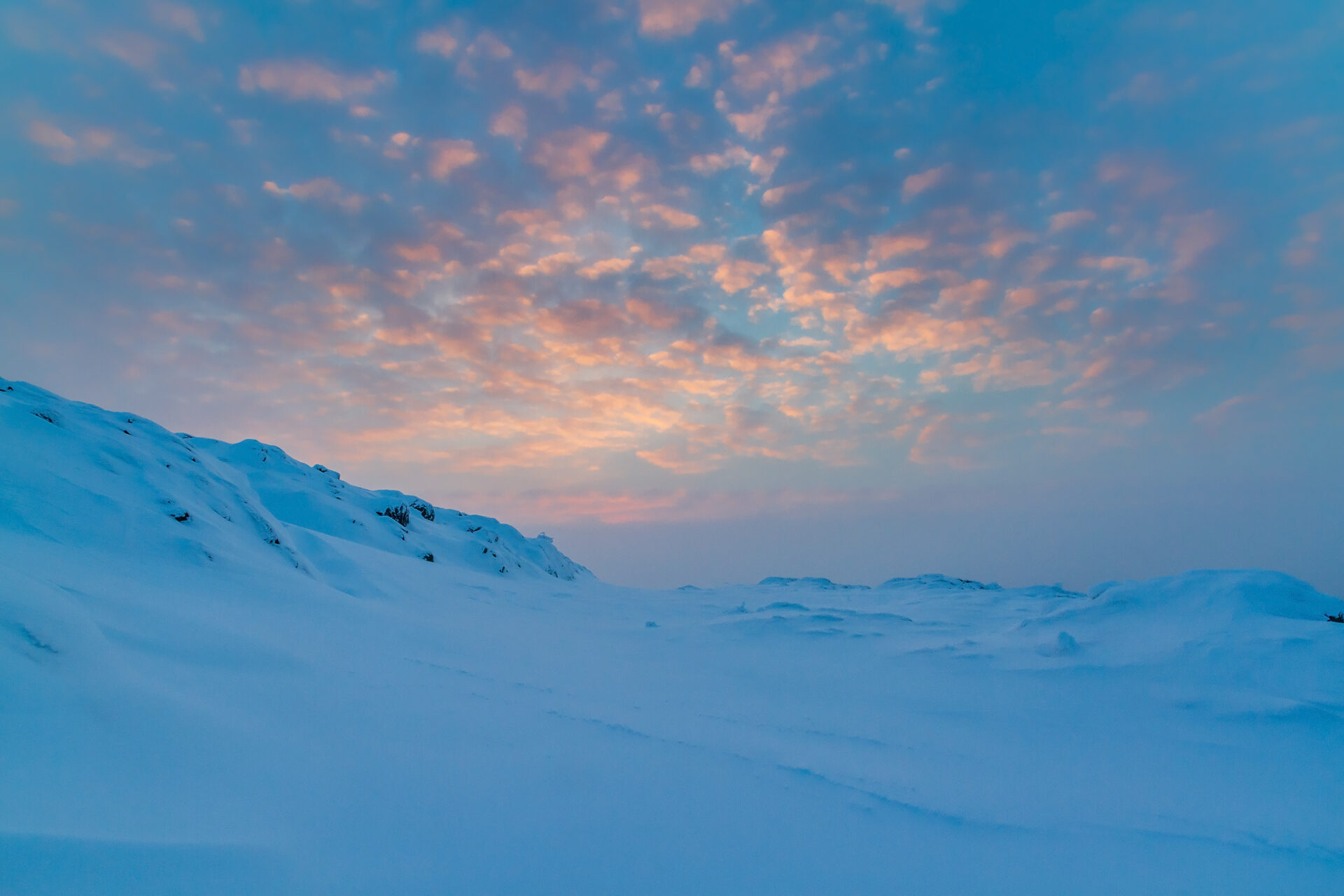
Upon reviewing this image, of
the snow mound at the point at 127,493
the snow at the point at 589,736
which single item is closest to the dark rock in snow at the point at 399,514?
the snow mound at the point at 127,493

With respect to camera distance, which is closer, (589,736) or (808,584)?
(589,736)

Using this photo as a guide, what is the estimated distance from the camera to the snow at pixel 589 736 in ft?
7.27

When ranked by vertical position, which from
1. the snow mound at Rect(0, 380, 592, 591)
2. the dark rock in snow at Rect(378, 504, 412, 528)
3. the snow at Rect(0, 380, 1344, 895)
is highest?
the dark rock in snow at Rect(378, 504, 412, 528)

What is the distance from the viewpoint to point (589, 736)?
342 cm

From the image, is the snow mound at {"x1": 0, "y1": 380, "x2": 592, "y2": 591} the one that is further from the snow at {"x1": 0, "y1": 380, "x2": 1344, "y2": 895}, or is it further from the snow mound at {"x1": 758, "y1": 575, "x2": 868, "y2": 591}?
the snow mound at {"x1": 758, "y1": 575, "x2": 868, "y2": 591}

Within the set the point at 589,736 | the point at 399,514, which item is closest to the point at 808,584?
the point at 399,514

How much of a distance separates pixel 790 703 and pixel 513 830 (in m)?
2.77

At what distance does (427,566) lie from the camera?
11711 mm

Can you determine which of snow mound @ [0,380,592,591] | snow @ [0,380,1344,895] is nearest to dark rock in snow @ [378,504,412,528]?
snow mound @ [0,380,592,591]

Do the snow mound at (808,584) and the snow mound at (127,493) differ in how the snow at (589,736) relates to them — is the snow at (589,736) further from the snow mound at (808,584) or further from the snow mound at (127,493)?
the snow mound at (808,584)

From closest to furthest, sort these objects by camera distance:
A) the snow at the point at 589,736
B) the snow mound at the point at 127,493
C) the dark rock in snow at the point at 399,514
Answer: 1. the snow at the point at 589,736
2. the snow mound at the point at 127,493
3. the dark rock in snow at the point at 399,514

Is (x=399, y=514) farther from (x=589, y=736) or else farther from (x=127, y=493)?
(x=589, y=736)

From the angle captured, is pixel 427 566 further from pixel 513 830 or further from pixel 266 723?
pixel 513 830

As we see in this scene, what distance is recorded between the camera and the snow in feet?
7.27
